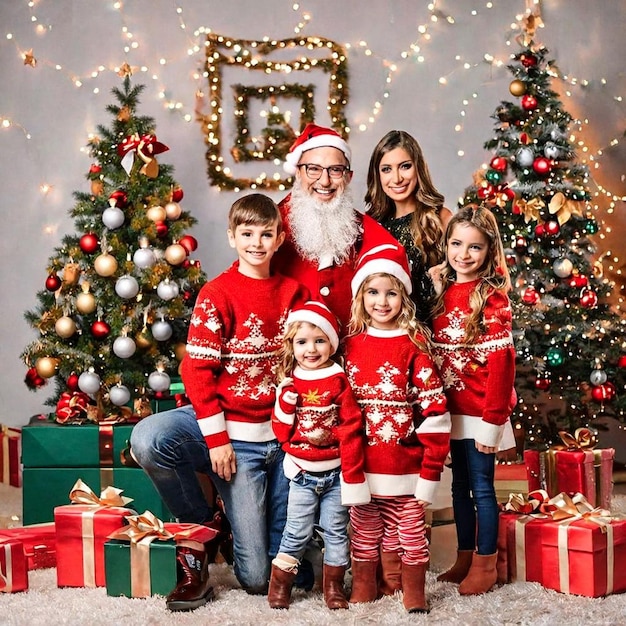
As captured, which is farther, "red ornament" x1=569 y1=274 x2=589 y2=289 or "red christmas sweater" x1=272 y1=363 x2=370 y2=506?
"red ornament" x1=569 y1=274 x2=589 y2=289

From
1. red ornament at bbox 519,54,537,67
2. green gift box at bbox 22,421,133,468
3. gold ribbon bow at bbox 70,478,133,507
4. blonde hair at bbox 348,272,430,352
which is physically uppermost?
red ornament at bbox 519,54,537,67

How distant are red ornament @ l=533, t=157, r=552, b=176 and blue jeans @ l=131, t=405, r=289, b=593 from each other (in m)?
2.54

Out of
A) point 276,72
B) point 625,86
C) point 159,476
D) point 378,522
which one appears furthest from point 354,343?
point 625,86

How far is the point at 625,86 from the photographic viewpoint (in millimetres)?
5465

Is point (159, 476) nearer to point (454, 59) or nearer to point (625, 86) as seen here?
point (454, 59)

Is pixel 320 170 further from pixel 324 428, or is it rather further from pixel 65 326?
pixel 65 326

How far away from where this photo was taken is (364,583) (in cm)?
278

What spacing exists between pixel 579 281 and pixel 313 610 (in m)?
2.67

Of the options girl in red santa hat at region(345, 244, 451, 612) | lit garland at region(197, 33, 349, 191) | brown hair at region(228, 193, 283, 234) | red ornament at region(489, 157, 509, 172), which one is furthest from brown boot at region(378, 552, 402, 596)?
lit garland at region(197, 33, 349, 191)

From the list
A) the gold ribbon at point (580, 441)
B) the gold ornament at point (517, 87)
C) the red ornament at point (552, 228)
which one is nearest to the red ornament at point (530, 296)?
the red ornament at point (552, 228)

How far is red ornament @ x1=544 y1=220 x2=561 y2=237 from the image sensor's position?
4.67 m

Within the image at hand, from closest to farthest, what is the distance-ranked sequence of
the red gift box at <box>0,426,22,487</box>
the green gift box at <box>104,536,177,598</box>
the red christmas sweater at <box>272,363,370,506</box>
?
the red christmas sweater at <box>272,363,370,506</box>
the green gift box at <box>104,536,177,598</box>
the red gift box at <box>0,426,22,487</box>

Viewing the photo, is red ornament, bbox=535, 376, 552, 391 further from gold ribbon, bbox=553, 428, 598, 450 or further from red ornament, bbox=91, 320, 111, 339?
red ornament, bbox=91, 320, 111, 339

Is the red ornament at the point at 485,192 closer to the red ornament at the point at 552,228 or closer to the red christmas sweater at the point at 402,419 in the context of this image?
the red ornament at the point at 552,228
